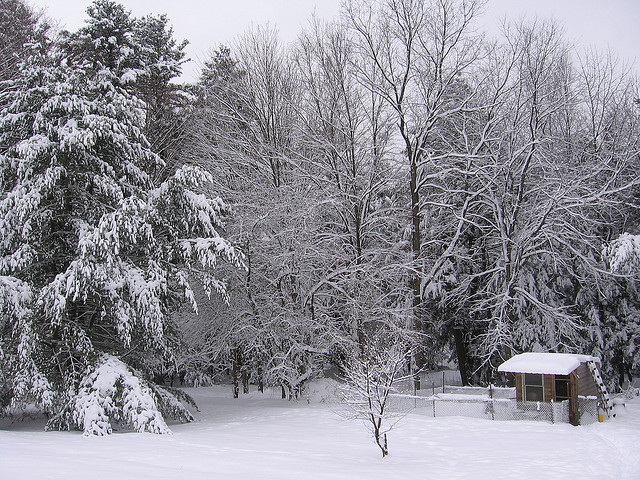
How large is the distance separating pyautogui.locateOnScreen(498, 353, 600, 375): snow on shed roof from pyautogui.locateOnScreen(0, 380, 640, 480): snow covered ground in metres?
1.65

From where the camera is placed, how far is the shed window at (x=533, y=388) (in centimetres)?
1761

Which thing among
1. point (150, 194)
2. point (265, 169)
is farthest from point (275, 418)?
point (265, 169)

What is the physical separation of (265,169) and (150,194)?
6984 millimetres

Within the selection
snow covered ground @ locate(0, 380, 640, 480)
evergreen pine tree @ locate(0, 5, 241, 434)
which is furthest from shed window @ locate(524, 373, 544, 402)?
evergreen pine tree @ locate(0, 5, 241, 434)

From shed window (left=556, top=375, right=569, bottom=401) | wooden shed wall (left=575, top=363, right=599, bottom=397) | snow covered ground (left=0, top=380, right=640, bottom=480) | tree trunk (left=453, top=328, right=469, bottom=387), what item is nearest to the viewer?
snow covered ground (left=0, top=380, right=640, bottom=480)

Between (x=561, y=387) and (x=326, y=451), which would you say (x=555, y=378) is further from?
(x=326, y=451)

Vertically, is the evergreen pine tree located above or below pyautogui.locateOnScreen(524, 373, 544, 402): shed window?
above

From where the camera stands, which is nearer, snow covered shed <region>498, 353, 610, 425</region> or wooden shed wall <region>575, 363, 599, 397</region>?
snow covered shed <region>498, 353, 610, 425</region>

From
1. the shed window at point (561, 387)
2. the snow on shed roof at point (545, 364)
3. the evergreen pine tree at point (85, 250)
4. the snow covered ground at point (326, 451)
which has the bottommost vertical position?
the snow covered ground at point (326, 451)

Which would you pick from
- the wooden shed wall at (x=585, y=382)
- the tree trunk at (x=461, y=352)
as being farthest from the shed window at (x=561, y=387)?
the tree trunk at (x=461, y=352)

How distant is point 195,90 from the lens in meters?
33.2

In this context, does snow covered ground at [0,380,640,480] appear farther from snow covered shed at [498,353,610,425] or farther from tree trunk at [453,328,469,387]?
tree trunk at [453,328,469,387]

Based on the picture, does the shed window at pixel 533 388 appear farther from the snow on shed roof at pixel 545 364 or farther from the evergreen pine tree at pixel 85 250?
the evergreen pine tree at pixel 85 250

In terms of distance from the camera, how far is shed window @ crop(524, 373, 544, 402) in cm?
1761
